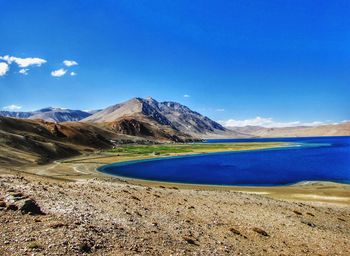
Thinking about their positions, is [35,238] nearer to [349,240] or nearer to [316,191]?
[349,240]

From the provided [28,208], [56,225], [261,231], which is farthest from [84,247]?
[261,231]

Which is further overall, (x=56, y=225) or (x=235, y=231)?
(x=235, y=231)

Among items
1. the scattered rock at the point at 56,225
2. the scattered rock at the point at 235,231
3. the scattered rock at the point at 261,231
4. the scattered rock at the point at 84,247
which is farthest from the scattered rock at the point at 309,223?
the scattered rock at the point at 56,225

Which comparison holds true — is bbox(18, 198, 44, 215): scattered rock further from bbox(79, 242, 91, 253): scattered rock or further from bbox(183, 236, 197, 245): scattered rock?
bbox(183, 236, 197, 245): scattered rock

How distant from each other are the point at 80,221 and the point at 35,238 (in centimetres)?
552

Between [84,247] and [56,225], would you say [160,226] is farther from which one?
[84,247]

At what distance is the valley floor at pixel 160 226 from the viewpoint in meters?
22.5

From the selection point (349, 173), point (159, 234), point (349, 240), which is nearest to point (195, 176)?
point (349, 173)

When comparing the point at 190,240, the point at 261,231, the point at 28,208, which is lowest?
the point at 261,231

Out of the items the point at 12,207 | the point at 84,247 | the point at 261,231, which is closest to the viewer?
the point at 84,247

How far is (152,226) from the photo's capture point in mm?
30156

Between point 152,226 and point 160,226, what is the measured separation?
2.75 feet

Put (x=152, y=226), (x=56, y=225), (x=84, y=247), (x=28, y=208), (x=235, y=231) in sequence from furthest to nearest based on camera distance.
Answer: (x=235, y=231) < (x=152, y=226) < (x=28, y=208) < (x=56, y=225) < (x=84, y=247)

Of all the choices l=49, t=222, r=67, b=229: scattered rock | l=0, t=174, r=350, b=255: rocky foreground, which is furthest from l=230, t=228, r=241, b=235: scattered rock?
l=49, t=222, r=67, b=229: scattered rock
